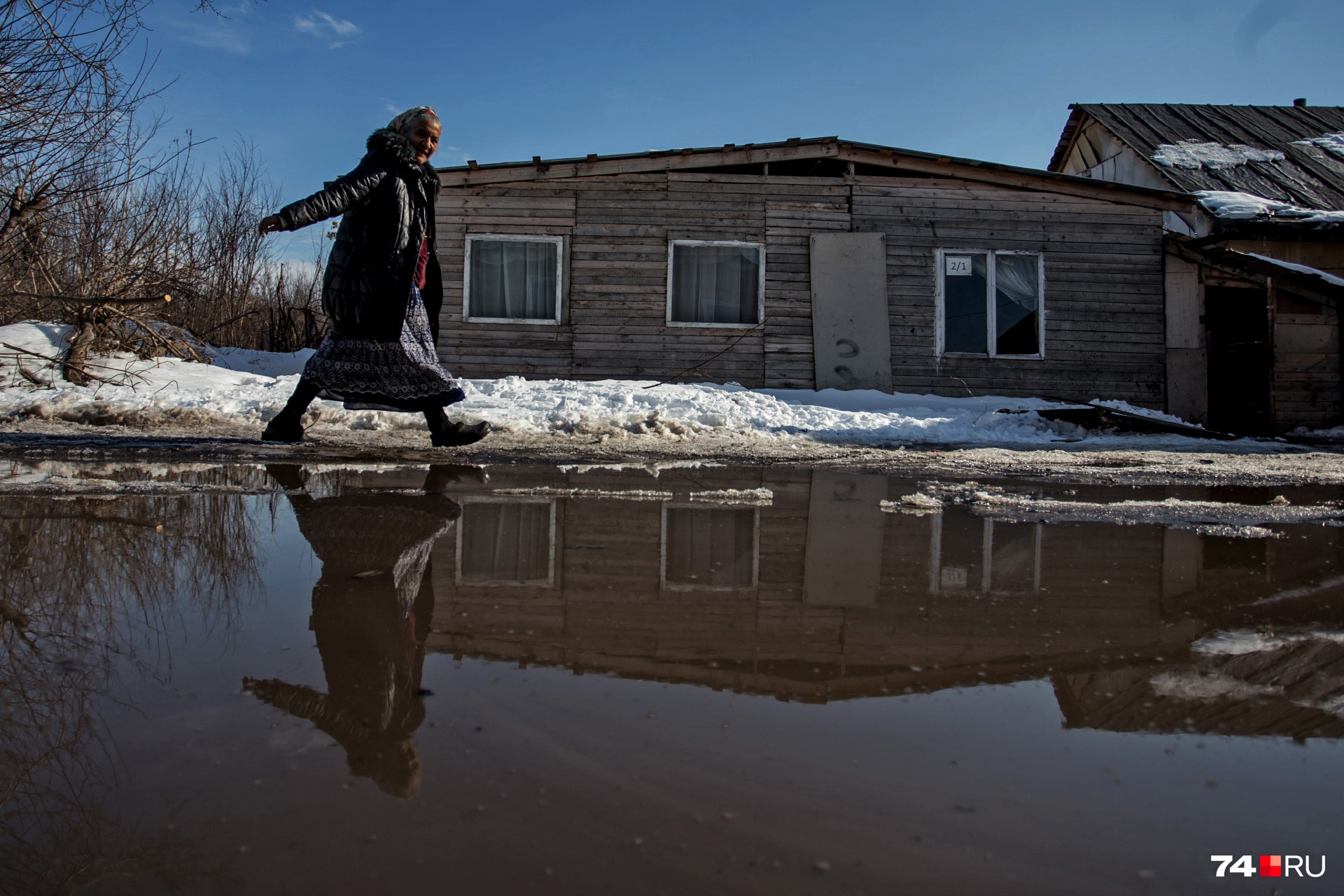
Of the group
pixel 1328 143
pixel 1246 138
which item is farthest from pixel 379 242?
pixel 1328 143

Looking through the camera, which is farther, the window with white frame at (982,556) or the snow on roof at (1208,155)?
the snow on roof at (1208,155)

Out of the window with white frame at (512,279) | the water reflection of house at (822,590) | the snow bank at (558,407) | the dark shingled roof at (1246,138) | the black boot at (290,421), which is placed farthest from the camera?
the dark shingled roof at (1246,138)

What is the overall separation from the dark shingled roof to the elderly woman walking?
14134 millimetres

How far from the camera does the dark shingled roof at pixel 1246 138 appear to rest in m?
14.7

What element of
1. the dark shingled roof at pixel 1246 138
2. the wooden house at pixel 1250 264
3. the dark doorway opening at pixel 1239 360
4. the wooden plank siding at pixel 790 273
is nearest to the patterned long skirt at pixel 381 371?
the wooden plank siding at pixel 790 273

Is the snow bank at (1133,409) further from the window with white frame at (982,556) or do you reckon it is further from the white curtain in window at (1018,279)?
the window with white frame at (982,556)

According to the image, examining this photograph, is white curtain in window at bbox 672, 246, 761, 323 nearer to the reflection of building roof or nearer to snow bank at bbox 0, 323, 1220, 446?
snow bank at bbox 0, 323, 1220, 446

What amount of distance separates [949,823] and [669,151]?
11.0m

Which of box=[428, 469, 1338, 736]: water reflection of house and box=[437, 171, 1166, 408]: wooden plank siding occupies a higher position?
box=[437, 171, 1166, 408]: wooden plank siding

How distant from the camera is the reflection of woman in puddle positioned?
1415mm

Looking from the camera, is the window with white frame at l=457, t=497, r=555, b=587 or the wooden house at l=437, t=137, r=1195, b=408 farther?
the wooden house at l=437, t=137, r=1195, b=408

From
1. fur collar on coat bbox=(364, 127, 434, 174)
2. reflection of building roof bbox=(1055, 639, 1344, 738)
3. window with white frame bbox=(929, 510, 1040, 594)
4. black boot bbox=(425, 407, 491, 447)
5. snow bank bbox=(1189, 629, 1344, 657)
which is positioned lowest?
reflection of building roof bbox=(1055, 639, 1344, 738)

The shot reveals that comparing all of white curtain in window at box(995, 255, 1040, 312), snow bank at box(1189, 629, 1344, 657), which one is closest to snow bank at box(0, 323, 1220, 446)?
white curtain in window at box(995, 255, 1040, 312)

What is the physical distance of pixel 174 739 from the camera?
1.39m
